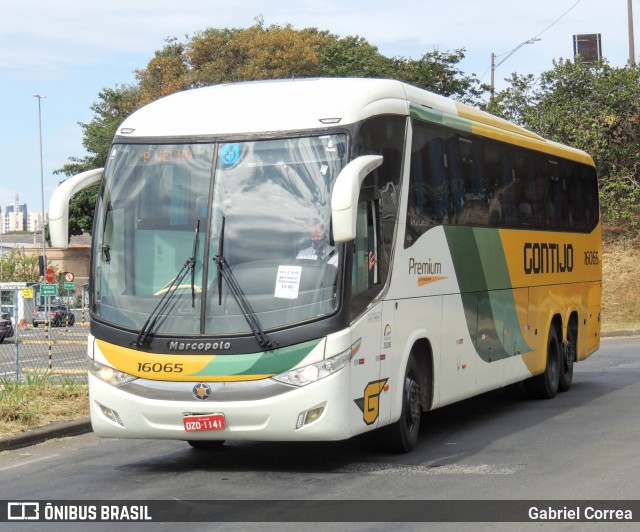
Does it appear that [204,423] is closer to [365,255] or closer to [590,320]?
[365,255]

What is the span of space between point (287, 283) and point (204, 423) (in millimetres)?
1374

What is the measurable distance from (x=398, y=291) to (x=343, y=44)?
49.1 metres

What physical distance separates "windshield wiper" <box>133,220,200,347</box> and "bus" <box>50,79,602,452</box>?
12 mm

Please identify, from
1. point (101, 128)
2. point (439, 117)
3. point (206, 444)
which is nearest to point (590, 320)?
point (439, 117)

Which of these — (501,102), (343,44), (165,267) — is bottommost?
(165,267)

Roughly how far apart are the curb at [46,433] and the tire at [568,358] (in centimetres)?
741

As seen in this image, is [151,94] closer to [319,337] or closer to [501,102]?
[501,102]

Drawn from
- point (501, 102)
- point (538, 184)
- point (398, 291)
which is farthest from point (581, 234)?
point (501, 102)

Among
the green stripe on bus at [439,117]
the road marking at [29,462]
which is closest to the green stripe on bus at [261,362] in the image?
the road marking at [29,462]

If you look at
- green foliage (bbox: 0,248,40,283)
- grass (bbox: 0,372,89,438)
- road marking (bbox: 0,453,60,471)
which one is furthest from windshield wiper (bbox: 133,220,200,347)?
green foliage (bbox: 0,248,40,283)

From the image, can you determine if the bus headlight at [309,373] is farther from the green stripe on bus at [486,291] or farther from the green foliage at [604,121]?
the green foliage at [604,121]

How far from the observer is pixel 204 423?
32.4 ft

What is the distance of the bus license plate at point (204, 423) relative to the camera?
9.84 meters

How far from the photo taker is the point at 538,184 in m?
16.5
